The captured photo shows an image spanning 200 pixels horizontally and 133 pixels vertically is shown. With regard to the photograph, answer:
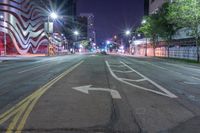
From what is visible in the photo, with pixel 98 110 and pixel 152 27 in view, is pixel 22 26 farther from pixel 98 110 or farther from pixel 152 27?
pixel 98 110

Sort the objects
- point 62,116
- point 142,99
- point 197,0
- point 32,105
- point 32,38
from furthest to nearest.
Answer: point 32,38 < point 197,0 < point 142,99 < point 32,105 < point 62,116

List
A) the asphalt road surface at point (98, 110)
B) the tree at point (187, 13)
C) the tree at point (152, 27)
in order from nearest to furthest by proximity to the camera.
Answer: the asphalt road surface at point (98, 110) → the tree at point (187, 13) → the tree at point (152, 27)

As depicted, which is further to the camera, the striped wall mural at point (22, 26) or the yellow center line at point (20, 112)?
the striped wall mural at point (22, 26)

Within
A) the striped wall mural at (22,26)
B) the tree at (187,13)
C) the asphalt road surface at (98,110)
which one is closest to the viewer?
the asphalt road surface at (98,110)

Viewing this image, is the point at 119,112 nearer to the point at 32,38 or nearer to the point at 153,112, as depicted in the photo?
the point at 153,112

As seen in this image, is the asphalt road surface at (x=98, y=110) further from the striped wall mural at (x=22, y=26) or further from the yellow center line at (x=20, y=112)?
the striped wall mural at (x=22, y=26)

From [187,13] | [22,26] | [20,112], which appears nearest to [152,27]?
[187,13]

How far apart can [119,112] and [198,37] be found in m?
45.3

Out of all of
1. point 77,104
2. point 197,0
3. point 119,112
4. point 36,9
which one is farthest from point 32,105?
point 36,9

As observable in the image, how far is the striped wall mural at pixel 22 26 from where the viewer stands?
308 feet

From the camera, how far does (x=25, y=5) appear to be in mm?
110188

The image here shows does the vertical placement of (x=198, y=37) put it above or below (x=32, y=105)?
above

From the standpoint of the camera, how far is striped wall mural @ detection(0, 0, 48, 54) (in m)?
93.8

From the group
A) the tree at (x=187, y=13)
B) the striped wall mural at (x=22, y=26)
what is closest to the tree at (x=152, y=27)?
the tree at (x=187, y=13)
